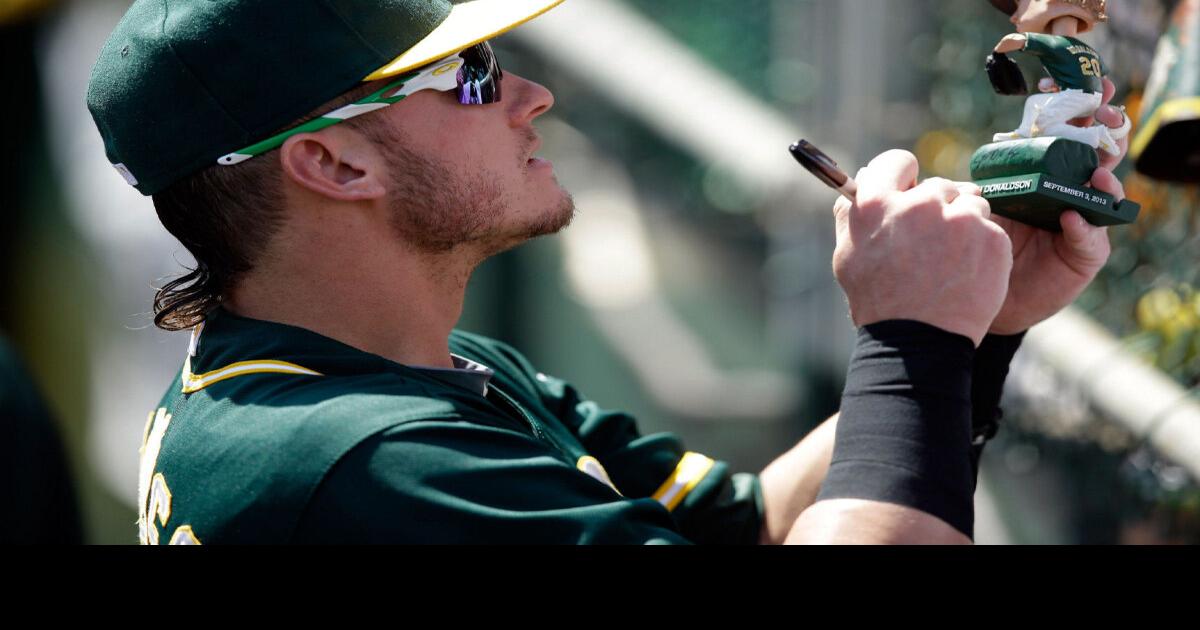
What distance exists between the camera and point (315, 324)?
1.98 m

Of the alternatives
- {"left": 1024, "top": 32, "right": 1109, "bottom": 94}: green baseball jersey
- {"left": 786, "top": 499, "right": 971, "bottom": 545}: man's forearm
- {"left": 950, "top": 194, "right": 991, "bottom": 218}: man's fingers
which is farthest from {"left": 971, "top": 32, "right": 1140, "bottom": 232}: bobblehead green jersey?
{"left": 786, "top": 499, "right": 971, "bottom": 545}: man's forearm

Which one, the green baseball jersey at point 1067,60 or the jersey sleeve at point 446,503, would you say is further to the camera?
the green baseball jersey at point 1067,60

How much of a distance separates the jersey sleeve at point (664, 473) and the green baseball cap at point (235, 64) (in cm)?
63

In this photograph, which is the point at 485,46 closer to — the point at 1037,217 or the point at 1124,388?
the point at 1037,217

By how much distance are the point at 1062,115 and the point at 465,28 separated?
934mm

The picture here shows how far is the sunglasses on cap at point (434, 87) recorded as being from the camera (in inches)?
76.1

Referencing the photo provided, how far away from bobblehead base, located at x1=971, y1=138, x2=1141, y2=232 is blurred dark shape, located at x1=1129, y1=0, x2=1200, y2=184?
100 cm

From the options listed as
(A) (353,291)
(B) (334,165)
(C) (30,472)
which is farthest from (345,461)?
(C) (30,472)

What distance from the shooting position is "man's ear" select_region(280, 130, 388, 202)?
1.96 meters

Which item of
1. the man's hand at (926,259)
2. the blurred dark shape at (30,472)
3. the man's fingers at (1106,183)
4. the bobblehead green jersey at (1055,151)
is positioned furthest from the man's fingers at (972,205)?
the blurred dark shape at (30,472)

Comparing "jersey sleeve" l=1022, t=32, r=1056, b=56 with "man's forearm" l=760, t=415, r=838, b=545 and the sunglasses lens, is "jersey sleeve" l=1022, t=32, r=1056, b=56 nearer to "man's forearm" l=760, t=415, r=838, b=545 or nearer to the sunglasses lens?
"man's forearm" l=760, t=415, r=838, b=545

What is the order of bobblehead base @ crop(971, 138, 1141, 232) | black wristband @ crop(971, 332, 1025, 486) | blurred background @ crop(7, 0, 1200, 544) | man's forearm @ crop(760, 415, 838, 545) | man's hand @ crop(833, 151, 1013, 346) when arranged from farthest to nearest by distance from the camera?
blurred background @ crop(7, 0, 1200, 544) → man's forearm @ crop(760, 415, 838, 545) → black wristband @ crop(971, 332, 1025, 486) → bobblehead base @ crop(971, 138, 1141, 232) → man's hand @ crop(833, 151, 1013, 346)

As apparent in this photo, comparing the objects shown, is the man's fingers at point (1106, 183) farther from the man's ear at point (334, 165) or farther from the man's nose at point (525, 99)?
the man's ear at point (334, 165)

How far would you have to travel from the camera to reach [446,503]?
158 cm
